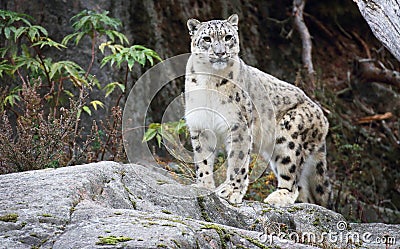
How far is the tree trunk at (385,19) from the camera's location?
473cm

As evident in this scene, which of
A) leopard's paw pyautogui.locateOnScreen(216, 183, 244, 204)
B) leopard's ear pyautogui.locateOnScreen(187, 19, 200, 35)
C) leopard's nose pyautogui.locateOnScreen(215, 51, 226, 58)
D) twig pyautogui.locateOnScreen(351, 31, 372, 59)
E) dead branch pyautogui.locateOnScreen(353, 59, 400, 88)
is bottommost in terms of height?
leopard's paw pyautogui.locateOnScreen(216, 183, 244, 204)

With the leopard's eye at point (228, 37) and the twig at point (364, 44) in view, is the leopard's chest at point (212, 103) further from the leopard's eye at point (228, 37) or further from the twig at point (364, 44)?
the twig at point (364, 44)

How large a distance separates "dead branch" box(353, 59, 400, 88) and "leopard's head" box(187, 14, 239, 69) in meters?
4.93

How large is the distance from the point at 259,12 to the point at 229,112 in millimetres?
5381

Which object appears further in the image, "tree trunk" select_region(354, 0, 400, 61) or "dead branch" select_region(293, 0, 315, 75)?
"dead branch" select_region(293, 0, 315, 75)

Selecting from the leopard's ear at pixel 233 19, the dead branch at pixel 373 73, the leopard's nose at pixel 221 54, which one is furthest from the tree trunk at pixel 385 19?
the dead branch at pixel 373 73

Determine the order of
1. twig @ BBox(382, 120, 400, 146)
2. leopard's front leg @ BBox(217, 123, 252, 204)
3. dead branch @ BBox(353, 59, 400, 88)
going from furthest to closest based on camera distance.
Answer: twig @ BBox(382, 120, 400, 146) → dead branch @ BBox(353, 59, 400, 88) → leopard's front leg @ BBox(217, 123, 252, 204)

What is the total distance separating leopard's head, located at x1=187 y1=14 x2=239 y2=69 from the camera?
591 cm

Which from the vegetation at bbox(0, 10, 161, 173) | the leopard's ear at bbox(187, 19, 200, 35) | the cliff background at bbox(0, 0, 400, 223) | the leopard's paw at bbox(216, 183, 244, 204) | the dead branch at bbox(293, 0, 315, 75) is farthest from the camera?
the dead branch at bbox(293, 0, 315, 75)

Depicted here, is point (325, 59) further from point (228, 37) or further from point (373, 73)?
point (228, 37)

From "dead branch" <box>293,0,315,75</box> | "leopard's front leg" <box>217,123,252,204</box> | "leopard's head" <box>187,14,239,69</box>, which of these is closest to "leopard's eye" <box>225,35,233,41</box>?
"leopard's head" <box>187,14,239,69</box>

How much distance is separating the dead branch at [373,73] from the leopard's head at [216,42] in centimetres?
493

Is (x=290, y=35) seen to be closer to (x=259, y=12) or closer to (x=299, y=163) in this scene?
(x=259, y=12)

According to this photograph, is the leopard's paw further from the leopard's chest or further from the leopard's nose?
the leopard's nose
